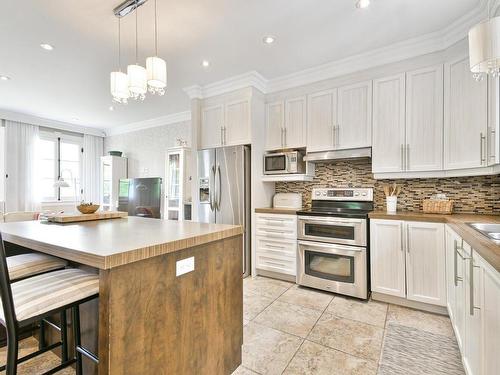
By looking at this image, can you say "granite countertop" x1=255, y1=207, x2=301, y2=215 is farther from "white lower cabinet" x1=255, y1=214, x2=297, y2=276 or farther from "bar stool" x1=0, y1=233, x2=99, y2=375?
"bar stool" x1=0, y1=233, x2=99, y2=375

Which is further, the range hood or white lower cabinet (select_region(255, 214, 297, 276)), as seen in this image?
white lower cabinet (select_region(255, 214, 297, 276))

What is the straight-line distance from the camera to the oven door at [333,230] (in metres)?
2.67

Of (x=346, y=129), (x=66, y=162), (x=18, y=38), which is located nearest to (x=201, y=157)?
(x=346, y=129)

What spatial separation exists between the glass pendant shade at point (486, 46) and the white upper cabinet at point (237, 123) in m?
2.39

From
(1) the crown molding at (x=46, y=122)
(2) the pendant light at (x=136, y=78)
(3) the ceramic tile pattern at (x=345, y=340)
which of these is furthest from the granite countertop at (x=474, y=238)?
(1) the crown molding at (x=46, y=122)

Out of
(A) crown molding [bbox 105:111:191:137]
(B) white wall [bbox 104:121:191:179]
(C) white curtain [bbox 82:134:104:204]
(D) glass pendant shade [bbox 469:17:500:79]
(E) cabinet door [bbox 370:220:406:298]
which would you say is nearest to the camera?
(D) glass pendant shade [bbox 469:17:500:79]

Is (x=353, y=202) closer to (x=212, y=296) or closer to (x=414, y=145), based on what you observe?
(x=414, y=145)

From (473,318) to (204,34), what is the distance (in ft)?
9.96

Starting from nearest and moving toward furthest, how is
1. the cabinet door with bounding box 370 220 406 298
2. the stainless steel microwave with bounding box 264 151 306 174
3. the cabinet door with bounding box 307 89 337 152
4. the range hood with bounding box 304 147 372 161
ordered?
the cabinet door with bounding box 370 220 406 298 → the range hood with bounding box 304 147 372 161 → the cabinet door with bounding box 307 89 337 152 → the stainless steel microwave with bounding box 264 151 306 174

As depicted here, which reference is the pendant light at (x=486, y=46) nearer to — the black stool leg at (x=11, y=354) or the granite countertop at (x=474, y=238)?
the granite countertop at (x=474, y=238)

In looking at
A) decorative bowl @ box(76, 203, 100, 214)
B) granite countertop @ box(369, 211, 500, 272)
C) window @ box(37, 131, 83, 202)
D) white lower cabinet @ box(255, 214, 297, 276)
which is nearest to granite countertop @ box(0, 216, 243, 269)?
decorative bowl @ box(76, 203, 100, 214)

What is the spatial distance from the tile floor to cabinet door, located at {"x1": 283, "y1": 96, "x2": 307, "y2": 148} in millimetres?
1990

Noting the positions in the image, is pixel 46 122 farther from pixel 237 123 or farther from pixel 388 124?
pixel 388 124

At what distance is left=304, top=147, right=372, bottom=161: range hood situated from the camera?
9.59ft
